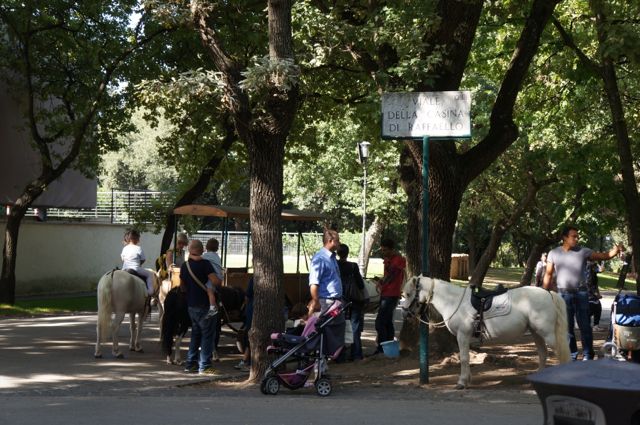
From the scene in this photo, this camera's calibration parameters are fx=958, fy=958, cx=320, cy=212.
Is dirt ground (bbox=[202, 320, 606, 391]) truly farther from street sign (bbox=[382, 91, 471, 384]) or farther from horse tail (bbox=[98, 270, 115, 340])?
horse tail (bbox=[98, 270, 115, 340])

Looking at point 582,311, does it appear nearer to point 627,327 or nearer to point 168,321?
point 627,327

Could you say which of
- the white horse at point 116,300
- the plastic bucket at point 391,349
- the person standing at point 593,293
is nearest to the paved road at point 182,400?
the white horse at point 116,300

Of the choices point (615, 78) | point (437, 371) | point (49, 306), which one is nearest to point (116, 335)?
point (437, 371)

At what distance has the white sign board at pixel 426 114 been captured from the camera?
12234 millimetres

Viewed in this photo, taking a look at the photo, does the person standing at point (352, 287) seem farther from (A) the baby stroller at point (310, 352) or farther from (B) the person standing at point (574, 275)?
(A) the baby stroller at point (310, 352)

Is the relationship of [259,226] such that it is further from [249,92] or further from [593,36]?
[593,36]

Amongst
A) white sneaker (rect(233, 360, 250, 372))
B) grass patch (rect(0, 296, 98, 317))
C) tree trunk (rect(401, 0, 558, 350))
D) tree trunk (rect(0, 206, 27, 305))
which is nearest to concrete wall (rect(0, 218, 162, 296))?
grass patch (rect(0, 296, 98, 317))

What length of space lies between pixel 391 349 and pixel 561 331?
10.9 ft

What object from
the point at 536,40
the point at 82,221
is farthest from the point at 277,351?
the point at 82,221

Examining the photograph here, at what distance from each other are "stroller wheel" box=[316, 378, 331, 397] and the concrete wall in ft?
74.1

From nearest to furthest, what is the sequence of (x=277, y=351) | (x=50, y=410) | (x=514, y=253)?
(x=50, y=410), (x=277, y=351), (x=514, y=253)

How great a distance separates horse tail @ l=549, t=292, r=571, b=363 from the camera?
12.2m

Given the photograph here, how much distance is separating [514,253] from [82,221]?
4856 cm

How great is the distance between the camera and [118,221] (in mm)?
40625
